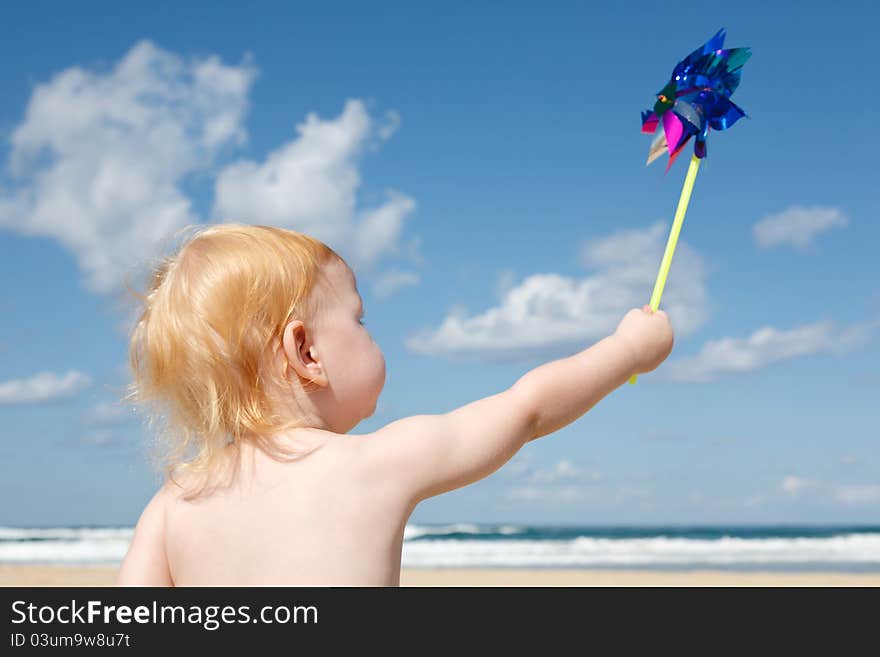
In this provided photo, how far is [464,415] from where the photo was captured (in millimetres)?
1683

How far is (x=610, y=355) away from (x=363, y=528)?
0.61 meters

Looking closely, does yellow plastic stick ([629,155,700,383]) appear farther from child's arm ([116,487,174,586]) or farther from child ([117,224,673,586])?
child's arm ([116,487,174,586])

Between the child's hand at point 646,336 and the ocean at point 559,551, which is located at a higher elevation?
the ocean at point 559,551

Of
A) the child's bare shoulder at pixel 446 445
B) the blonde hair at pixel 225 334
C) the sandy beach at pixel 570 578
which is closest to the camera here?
the child's bare shoulder at pixel 446 445

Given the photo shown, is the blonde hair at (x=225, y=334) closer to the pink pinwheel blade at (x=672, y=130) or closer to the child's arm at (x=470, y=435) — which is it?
the child's arm at (x=470, y=435)

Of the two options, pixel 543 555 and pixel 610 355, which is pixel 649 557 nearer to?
pixel 543 555

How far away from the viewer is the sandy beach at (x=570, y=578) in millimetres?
10906

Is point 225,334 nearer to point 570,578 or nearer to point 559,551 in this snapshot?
point 570,578

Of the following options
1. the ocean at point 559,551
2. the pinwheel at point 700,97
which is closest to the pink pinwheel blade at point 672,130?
the pinwheel at point 700,97

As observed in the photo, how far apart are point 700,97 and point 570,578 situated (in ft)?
34.0

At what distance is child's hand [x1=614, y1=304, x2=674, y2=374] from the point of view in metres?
1.91

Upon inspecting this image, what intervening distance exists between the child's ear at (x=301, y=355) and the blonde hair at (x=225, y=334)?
2cm

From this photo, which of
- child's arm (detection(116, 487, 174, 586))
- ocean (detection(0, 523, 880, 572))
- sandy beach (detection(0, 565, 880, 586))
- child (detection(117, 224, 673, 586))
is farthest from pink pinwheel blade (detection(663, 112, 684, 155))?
ocean (detection(0, 523, 880, 572))

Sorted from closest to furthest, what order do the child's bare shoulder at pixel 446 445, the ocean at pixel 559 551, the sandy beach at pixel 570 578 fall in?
the child's bare shoulder at pixel 446 445
the sandy beach at pixel 570 578
the ocean at pixel 559 551
